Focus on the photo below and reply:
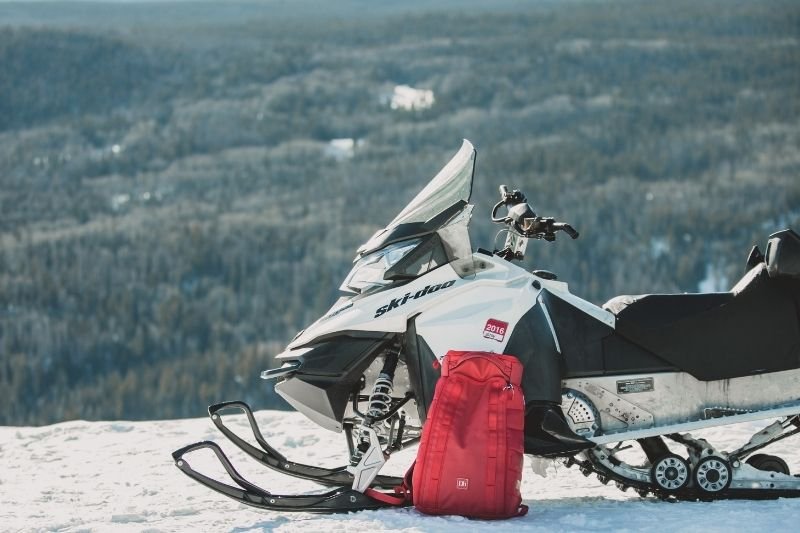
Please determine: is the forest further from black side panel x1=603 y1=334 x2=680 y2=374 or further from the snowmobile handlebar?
black side panel x1=603 y1=334 x2=680 y2=374

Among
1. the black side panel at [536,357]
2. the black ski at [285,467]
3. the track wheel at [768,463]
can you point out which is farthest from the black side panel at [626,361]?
the black ski at [285,467]

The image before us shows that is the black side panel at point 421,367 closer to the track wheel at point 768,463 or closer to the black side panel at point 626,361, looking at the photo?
the black side panel at point 626,361

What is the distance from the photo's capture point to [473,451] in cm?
493

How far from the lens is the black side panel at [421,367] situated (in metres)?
5.21

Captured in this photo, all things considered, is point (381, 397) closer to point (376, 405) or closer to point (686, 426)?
point (376, 405)

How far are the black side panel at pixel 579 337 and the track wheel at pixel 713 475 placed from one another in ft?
2.04

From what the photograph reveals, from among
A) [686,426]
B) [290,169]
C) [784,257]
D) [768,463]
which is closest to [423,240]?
[686,426]

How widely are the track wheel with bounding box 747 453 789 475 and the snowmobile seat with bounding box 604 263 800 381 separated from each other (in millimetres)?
533

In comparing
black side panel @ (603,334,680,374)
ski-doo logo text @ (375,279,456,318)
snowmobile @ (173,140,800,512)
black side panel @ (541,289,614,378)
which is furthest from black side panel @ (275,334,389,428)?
black side panel @ (603,334,680,374)

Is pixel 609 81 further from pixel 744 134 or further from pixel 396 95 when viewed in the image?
pixel 744 134

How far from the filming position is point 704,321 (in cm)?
532

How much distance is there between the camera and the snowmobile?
523 centimetres

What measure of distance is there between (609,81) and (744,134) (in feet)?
157

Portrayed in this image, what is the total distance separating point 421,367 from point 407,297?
12.5 inches
